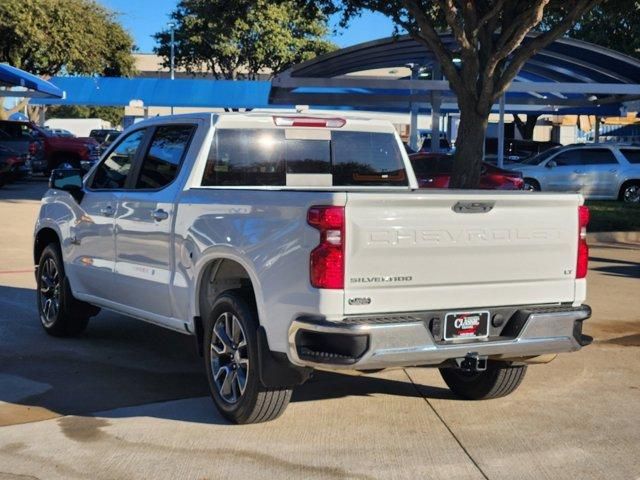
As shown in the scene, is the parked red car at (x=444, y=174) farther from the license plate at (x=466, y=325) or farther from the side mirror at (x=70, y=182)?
the license plate at (x=466, y=325)

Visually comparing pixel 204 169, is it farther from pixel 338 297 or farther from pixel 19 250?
pixel 19 250

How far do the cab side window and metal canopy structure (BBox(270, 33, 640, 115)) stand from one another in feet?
44.2

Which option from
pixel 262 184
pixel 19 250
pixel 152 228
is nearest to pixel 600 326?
pixel 262 184

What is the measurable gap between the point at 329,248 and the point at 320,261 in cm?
9

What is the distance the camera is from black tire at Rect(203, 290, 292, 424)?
216 inches

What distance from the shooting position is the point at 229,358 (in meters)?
5.82

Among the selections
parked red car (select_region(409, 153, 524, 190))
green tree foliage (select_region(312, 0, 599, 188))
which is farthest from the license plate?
parked red car (select_region(409, 153, 524, 190))

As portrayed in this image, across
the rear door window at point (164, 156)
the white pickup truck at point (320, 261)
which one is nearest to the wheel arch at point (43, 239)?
the white pickup truck at point (320, 261)

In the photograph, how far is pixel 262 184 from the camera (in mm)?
6848

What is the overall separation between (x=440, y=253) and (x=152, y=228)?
236 centimetres

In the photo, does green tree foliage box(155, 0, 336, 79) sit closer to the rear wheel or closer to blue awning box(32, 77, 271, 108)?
blue awning box(32, 77, 271, 108)

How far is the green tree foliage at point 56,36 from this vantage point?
128ft

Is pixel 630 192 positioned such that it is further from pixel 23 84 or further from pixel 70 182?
pixel 70 182

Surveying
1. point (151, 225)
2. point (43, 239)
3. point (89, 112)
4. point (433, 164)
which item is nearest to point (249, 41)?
point (433, 164)
